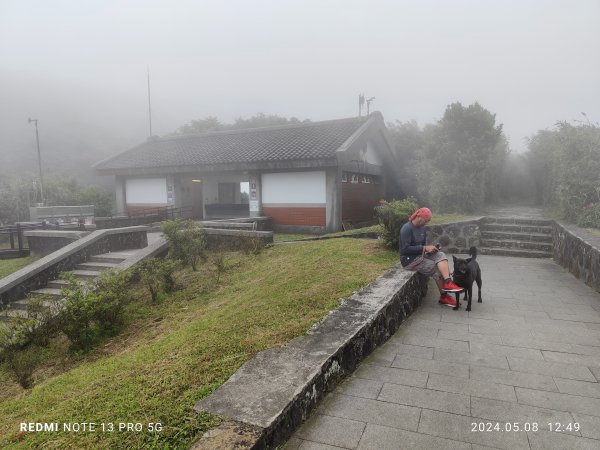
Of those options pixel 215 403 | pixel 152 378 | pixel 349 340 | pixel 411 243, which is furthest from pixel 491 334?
pixel 152 378

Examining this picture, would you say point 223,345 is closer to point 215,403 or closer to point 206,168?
point 215,403

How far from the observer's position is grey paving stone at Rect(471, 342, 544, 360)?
401 centimetres

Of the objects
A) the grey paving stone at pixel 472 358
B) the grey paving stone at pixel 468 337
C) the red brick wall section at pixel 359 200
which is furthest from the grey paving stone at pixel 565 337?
the red brick wall section at pixel 359 200

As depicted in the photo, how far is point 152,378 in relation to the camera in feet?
10.5

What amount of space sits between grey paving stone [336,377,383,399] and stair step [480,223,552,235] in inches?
354

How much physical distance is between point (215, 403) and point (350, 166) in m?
14.9

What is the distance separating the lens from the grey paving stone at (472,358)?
12.5 feet

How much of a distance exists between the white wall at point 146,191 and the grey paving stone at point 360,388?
1830 centimetres

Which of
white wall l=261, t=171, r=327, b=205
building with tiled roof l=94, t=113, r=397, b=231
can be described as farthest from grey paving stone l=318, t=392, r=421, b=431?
white wall l=261, t=171, r=327, b=205

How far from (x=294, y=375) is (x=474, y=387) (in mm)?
1653

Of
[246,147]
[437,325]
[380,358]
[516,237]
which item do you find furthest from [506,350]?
[246,147]

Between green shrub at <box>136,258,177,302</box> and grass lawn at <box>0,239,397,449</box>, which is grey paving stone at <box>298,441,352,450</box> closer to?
grass lawn at <box>0,239,397,449</box>

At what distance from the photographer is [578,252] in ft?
24.8

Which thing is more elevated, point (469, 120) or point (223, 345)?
point (469, 120)
